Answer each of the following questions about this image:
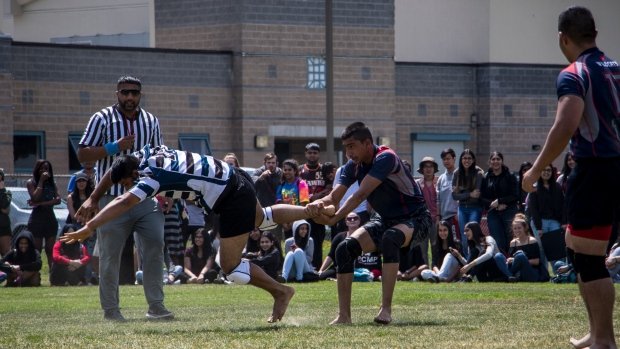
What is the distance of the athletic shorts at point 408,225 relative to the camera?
10344 millimetres

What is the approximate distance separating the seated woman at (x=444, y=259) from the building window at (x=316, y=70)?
21.7 meters

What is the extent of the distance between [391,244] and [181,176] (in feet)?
5.77

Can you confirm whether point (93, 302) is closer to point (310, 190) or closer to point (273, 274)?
point (273, 274)

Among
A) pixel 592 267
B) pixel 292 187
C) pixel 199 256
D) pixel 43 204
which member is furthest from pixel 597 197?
pixel 43 204

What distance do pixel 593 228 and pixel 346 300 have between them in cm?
306

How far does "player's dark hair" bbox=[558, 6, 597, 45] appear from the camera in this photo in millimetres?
7449

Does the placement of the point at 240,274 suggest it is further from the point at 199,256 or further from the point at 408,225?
the point at 199,256

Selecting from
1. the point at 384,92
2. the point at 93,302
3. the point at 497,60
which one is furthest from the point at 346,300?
the point at 497,60

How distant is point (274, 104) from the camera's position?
39719 millimetres

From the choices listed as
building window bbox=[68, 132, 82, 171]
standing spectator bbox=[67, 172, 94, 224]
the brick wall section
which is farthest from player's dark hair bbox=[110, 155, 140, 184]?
the brick wall section

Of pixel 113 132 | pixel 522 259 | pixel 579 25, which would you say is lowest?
pixel 522 259

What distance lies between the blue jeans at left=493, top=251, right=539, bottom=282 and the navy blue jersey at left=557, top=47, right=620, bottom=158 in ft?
33.3

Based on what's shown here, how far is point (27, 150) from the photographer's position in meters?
37.3

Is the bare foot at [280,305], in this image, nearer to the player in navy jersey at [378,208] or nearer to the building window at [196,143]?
the player in navy jersey at [378,208]
